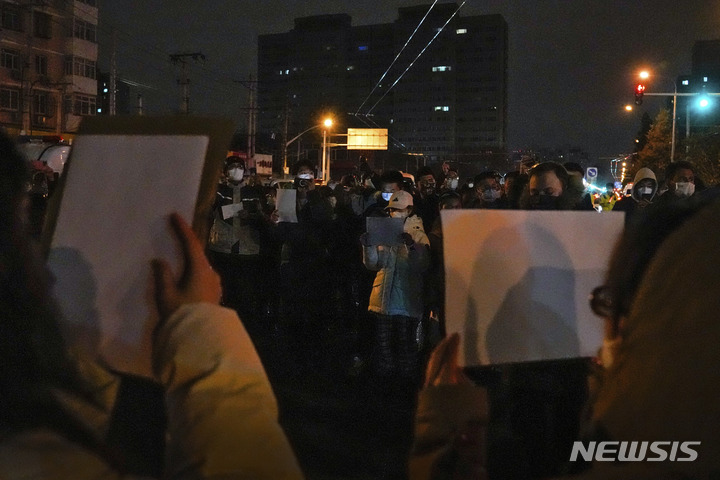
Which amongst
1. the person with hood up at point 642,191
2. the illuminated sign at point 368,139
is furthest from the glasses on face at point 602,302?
the illuminated sign at point 368,139

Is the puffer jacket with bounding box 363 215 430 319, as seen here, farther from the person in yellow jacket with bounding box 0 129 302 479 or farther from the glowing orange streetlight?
the glowing orange streetlight

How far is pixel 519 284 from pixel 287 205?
5.49m

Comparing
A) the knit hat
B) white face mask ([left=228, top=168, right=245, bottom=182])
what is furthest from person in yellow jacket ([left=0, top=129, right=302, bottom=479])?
→ white face mask ([left=228, top=168, right=245, bottom=182])

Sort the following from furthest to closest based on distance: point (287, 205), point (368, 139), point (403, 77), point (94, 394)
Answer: point (403, 77), point (368, 139), point (287, 205), point (94, 394)

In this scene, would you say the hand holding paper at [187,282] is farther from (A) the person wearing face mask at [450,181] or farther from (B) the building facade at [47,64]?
(B) the building facade at [47,64]

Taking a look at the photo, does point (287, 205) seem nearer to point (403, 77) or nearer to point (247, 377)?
point (247, 377)

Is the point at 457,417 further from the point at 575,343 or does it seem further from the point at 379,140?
the point at 379,140

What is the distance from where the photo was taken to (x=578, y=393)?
12.7 ft

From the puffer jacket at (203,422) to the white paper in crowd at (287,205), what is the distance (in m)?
6.43

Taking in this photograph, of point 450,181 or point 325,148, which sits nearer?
point 450,181

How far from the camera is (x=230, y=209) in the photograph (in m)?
7.31

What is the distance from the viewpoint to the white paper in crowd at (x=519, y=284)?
2.29 meters

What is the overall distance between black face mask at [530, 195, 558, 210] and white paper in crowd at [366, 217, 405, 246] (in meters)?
1.50

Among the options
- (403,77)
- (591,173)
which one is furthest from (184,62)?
(403,77)
